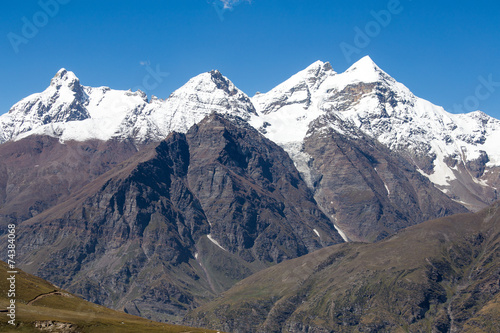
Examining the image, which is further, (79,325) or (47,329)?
(79,325)

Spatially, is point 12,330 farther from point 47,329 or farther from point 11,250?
point 11,250

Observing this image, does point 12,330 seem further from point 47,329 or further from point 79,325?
point 79,325

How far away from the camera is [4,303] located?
7830 inches

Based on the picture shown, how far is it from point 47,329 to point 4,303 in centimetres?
2522

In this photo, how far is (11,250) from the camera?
636 ft

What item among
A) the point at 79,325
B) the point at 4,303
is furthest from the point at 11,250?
the point at 79,325

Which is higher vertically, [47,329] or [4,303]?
[4,303]

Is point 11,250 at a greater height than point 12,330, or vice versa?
point 11,250

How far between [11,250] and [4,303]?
18.9 metres

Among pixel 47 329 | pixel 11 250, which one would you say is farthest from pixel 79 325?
pixel 11 250

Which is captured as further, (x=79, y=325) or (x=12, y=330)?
(x=79, y=325)

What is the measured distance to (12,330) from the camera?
580 ft

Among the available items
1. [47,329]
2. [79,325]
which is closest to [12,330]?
[47,329]

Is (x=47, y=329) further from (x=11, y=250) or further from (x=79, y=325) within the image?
(x=11, y=250)
